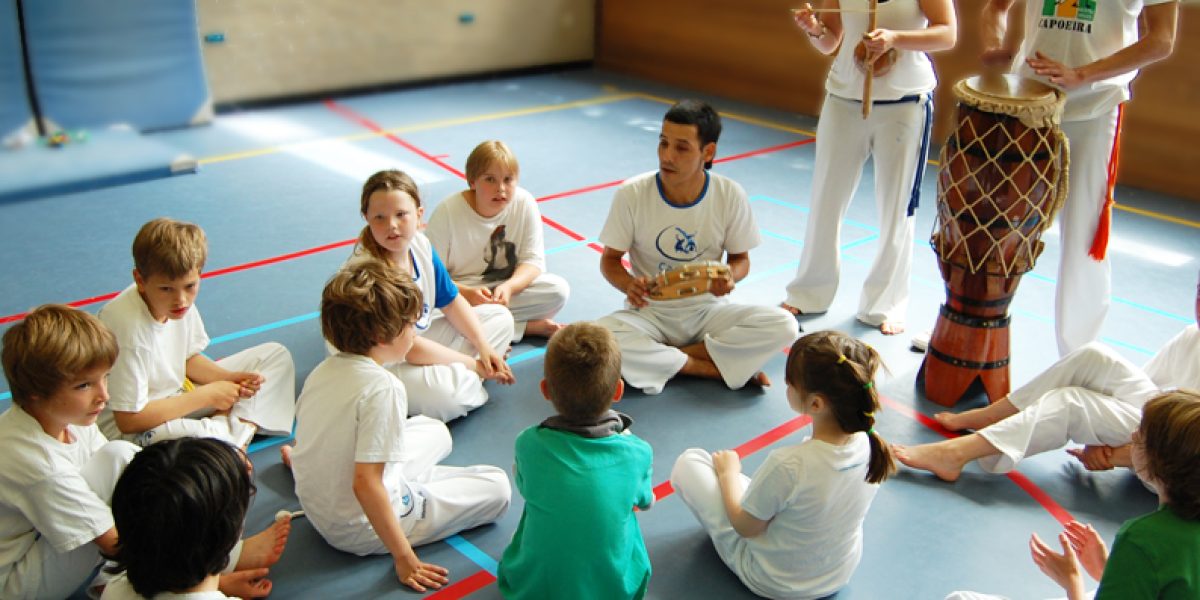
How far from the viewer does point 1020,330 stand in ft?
13.0

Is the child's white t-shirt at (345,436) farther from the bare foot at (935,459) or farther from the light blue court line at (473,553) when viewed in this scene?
the bare foot at (935,459)

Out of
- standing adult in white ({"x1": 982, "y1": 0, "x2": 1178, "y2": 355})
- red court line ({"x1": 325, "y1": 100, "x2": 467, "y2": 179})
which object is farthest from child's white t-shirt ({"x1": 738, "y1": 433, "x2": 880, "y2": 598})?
red court line ({"x1": 325, "y1": 100, "x2": 467, "y2": 179})

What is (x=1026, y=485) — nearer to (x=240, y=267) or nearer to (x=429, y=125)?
(x=240, y=267)

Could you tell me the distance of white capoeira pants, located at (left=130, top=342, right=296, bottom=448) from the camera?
2760mm

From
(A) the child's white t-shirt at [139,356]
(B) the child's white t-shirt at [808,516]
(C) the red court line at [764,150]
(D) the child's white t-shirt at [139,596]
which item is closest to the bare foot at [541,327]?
(A) the child's white t-shirt at [139,356]

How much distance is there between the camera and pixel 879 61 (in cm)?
372

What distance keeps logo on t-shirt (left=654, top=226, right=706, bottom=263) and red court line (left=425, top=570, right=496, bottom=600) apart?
1459 millimetres

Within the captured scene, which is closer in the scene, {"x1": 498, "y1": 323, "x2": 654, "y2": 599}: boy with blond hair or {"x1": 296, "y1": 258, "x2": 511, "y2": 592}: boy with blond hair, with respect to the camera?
{"x1": 498, "y1": 323, "x2": 654, "y2": 599}: boy with blond hair

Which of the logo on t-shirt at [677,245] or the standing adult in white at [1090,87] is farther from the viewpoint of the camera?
the logo on t-shirt at [677,245]

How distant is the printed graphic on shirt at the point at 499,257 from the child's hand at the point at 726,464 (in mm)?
1509

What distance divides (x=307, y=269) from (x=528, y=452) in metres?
2.66

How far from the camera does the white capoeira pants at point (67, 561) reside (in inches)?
85.4

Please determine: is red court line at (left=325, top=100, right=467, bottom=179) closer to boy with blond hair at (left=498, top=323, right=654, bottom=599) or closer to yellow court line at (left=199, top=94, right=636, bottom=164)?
yellow court line at (left=199, top=94, right=636, bottom=164)

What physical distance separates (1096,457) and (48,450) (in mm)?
2832
